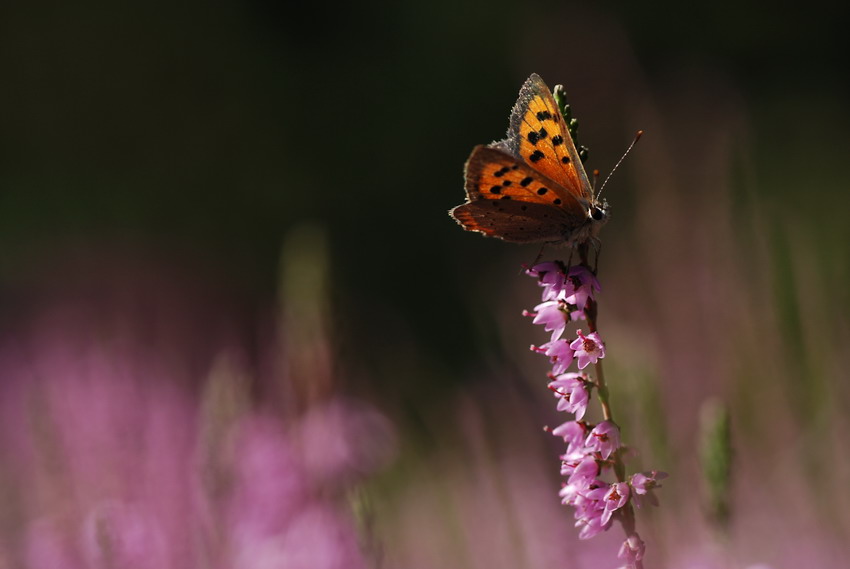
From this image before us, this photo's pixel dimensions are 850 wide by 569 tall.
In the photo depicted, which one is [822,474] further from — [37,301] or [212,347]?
[37,301]

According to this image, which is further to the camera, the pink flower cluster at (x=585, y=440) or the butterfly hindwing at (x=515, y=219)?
the butterfly hindwing at (x=515, y=219)

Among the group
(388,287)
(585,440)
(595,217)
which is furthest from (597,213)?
(388,287)

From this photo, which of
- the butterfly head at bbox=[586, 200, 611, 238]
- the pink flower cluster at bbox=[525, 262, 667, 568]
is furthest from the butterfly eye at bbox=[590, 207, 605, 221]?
the pink flower cluster at bbox=[525, 262, 667, 568]

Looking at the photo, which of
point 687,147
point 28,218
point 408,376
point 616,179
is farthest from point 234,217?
point 408,376

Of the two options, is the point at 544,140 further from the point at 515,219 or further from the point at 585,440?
the point at 585,440

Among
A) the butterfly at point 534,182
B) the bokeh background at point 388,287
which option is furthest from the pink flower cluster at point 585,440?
the bokeh background at point 388,287

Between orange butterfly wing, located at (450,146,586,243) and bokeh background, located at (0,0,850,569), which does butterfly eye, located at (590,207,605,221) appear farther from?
bokeh background, located at (0,0,850,569)

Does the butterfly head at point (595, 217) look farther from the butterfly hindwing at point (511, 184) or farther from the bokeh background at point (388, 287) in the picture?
the bokeh background at point (388, 287)
